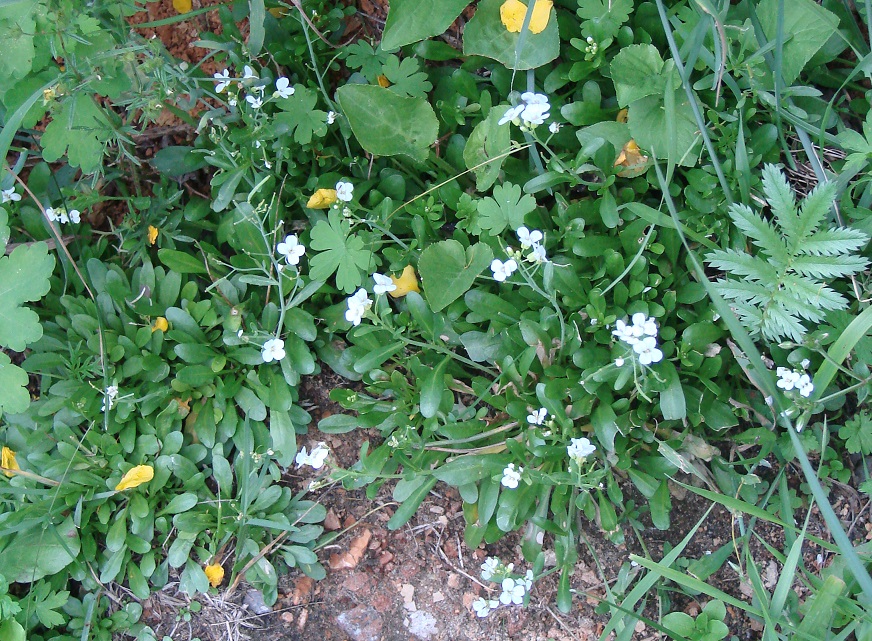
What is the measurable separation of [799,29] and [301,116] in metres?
1.65

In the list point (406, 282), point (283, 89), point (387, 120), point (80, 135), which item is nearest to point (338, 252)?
point (406, 282)

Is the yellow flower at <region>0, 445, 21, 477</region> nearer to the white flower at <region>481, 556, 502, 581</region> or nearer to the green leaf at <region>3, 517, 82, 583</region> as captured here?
the green leaf at <region>3, 517, 82, 583</region>

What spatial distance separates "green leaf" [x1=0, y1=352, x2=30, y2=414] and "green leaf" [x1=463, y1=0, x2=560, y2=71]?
5.94 ft

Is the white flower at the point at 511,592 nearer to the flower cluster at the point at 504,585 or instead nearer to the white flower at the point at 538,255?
the flower cluster at the point at 504,585

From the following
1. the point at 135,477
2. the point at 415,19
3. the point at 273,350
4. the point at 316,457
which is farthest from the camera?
the point at 135,477

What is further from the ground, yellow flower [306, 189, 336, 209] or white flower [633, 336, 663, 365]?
yellow flower [306, 189, 336, 209]

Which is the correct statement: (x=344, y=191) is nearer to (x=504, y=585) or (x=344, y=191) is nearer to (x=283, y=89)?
(x=283, y=89)

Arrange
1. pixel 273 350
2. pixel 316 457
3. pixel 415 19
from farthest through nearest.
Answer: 1. pixel 273 350
2. pixel 415 19
3. pixel 316 457

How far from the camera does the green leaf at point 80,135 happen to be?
2.36 metres

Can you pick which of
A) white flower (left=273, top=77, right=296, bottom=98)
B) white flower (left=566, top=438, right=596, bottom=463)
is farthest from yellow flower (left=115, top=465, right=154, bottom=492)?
white flower (left=566, top=438, right=596, bottom=463)

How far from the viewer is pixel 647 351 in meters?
1.99

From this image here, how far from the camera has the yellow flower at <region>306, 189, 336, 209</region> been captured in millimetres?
2520

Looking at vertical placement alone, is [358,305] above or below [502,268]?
below

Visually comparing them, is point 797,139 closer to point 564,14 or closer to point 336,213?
point 564,14
